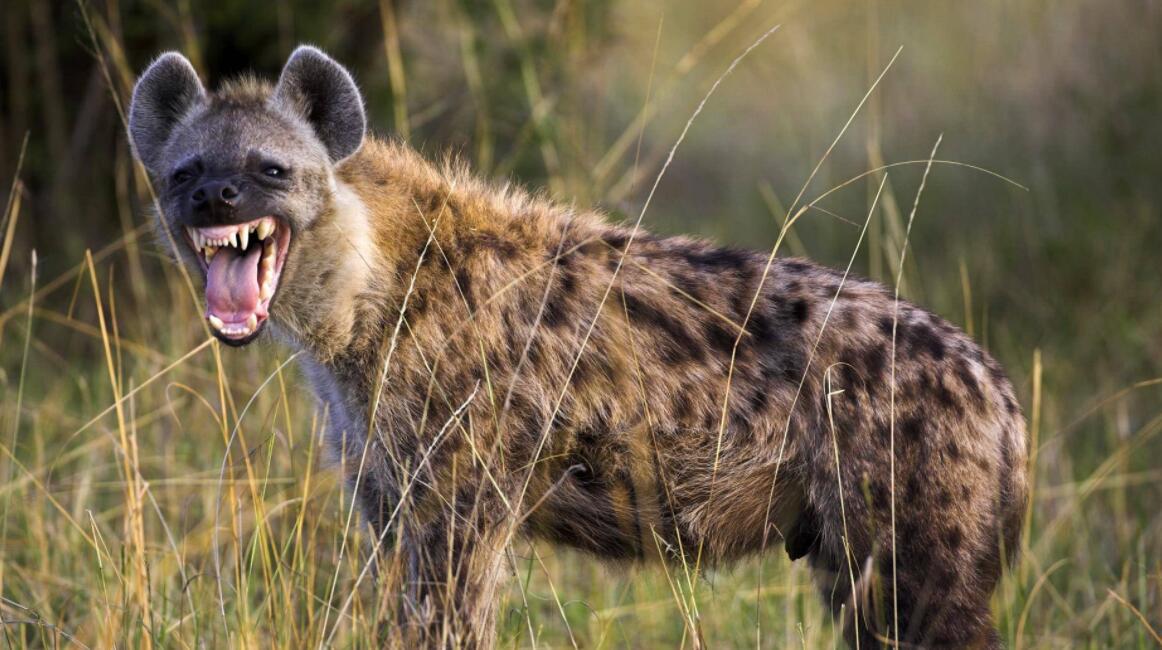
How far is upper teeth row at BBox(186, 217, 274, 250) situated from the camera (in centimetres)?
311

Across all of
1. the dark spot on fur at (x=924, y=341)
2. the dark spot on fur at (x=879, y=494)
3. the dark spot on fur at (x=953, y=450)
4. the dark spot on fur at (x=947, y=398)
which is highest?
the dark spot on fur at (x=924, y=341)

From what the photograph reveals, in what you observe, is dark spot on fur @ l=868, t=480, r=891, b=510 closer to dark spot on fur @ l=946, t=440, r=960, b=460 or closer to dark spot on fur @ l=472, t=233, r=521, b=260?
dark spot on fur @ l=946, t=440, r=960, b=460

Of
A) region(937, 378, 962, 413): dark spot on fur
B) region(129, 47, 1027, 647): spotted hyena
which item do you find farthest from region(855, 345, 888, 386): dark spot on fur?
region(937, 378, 962, 413): dark spot on fur

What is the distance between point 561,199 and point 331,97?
6.26ft

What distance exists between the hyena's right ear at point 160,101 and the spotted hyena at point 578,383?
0.05 feet

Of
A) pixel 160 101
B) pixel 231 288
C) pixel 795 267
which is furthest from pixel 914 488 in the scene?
pixel 160 101

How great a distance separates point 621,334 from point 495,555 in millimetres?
574

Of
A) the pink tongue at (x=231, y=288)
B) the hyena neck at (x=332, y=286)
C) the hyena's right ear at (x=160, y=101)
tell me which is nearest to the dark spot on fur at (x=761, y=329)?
the hyena neck at (x=332, y=286)

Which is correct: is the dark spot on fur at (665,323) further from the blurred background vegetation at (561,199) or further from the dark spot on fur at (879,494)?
the dark spot on fur at (879,494)

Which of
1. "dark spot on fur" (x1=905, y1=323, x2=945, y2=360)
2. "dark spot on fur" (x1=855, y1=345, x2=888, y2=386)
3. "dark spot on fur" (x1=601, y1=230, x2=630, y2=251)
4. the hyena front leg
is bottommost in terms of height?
the hyena front leg

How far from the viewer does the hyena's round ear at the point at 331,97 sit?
3.27 metres

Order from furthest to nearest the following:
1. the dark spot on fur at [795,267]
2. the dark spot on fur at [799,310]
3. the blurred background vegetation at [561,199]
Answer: the blurred background vegetation at [561,199], the dark spot on fur at [795,267], the dark spot on fur at [799,310]

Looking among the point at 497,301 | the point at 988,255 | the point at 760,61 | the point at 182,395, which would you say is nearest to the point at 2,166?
the point at 182,395

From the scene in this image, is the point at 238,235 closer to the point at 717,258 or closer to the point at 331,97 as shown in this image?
the point at 331,97
